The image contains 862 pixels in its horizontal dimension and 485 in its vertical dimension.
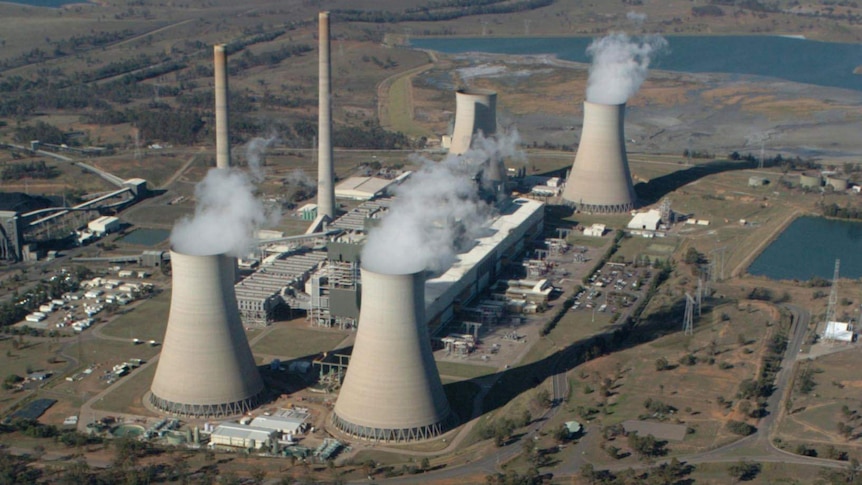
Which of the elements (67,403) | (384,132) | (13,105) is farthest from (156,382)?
(13,105)

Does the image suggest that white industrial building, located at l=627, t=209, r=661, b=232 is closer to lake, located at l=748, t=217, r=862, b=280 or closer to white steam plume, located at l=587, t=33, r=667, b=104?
lake, located at l=748, t=217, r=862, b=280

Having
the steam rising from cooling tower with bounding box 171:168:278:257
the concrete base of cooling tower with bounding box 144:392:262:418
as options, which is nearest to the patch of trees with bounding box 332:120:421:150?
the steam rising from cooling tower with bounding box 171:168:278:257

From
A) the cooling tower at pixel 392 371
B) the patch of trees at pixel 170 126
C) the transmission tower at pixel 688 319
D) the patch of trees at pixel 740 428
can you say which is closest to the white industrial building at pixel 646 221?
the transmission tower at pixel 688 319

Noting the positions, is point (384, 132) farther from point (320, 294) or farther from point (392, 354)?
point (392, 354)

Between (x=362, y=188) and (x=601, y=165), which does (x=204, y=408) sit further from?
(x=601, y=165)

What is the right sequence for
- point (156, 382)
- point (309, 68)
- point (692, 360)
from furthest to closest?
1. point (309, 68)
2. point (692, 360)
3. point (156, 382)

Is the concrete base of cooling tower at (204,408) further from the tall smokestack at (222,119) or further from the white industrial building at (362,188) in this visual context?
the white industrial building at (362,188)

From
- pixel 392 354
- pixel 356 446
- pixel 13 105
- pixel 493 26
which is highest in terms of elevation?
pixel 493 26

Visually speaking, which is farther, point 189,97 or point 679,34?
point 679,34
